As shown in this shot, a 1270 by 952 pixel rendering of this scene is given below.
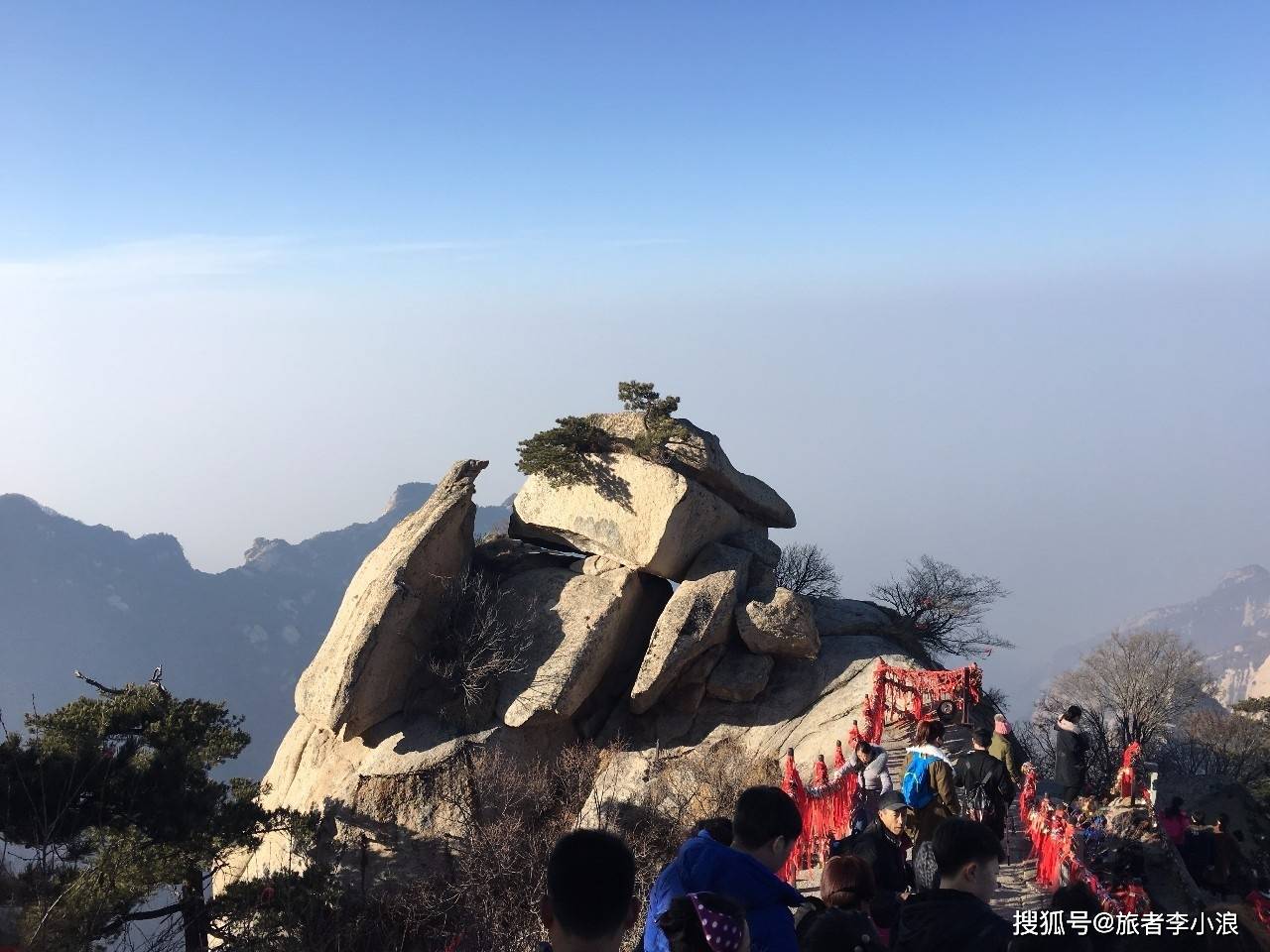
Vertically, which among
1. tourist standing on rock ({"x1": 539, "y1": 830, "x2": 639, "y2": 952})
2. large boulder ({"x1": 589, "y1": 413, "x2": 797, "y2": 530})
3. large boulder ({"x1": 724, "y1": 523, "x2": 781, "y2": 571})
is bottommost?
tourist standing on rock ({"x1": 539, "y1": 830, "x2": 639, "y2": 952})

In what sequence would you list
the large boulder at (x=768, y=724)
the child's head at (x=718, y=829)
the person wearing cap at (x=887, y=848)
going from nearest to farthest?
1. the child's head at (x=718, y=829)
2. the person wearing cap at (x=887, y=848)
3. the large boulder at (x=768, y=724)

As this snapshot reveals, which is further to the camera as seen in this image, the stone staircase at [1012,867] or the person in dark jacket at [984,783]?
the stone staircase at [1012,867]

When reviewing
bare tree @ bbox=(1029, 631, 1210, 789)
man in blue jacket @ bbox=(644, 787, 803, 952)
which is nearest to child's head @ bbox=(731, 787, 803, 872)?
man in blue jacket @ bbox=(644, 787, 803, 952)

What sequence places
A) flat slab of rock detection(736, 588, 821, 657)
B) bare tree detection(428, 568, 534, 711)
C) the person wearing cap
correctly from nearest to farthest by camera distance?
1. the person wearing cap
2. bare tree detection(428, 568, 534, 711)
3. flat slab of rock detection(736, 588, 821, 657)

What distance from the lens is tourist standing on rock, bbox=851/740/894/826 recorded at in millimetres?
12125

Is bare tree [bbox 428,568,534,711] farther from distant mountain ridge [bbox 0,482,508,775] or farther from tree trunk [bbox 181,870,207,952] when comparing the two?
distant mountain ridge [bbox 0,482,508,775]

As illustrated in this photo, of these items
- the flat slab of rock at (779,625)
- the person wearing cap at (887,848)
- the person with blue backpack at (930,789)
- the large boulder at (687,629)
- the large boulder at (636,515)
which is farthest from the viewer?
the large boulder at (636,515)

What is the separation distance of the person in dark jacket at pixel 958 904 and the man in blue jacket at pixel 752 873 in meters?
0.63

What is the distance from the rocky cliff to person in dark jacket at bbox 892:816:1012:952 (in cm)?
1465

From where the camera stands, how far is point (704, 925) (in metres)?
4.27

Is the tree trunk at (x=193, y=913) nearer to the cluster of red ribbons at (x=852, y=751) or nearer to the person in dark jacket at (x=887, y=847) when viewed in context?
the cluster of red ribbons at (x=852, y=751)

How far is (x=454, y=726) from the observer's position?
2123 centimetres

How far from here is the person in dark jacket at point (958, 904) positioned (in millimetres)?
4699

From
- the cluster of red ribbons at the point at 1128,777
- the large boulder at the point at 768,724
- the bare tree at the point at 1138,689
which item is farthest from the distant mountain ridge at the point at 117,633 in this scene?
the cluster of red ribbons at the point at 1128,777
